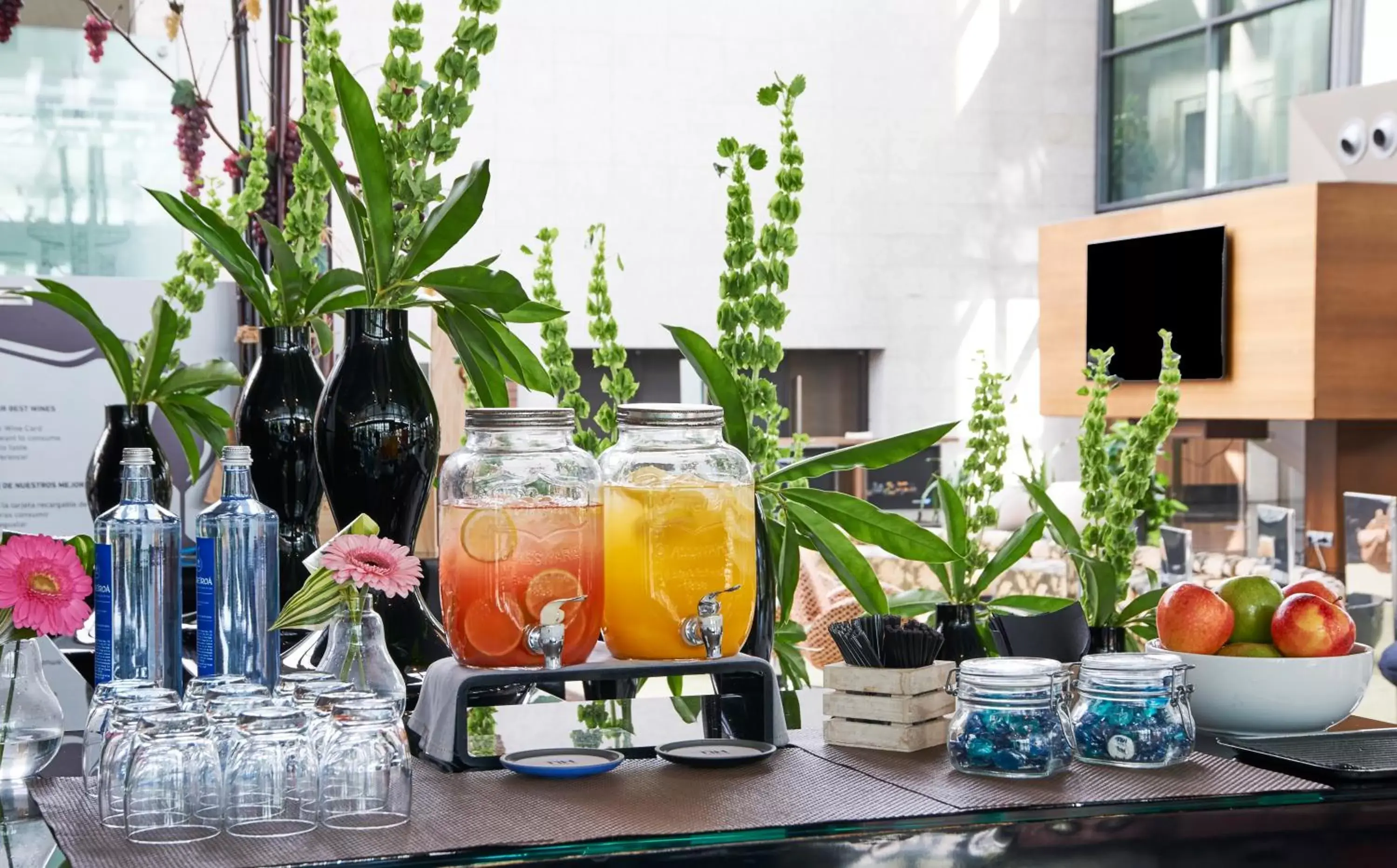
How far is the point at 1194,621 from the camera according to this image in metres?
1.39

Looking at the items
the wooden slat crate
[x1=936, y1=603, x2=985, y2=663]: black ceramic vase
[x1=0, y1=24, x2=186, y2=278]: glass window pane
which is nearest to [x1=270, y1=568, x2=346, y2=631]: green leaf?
the wooden slat crate

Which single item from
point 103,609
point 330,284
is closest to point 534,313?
point 330,284

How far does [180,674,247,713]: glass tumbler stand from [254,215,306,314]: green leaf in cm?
55

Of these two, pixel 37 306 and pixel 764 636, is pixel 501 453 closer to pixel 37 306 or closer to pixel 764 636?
pixel 764 636

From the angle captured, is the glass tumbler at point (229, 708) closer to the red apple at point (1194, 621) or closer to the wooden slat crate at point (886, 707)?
the wooden slat crate at point (886, 707)

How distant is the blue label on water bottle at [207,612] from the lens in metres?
1.27

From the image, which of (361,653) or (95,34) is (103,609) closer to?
(361,653)

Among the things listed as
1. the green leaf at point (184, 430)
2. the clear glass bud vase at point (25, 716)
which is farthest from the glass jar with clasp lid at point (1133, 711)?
the green leaf at point (184, 430)

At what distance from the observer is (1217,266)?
835 centimetres

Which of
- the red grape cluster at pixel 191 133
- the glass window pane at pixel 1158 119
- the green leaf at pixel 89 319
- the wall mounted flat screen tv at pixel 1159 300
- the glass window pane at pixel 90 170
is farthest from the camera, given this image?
the glass window pane at pixel 1158 119

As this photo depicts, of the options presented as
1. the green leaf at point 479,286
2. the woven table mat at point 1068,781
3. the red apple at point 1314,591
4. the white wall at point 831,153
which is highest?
the white wall at point 831,153

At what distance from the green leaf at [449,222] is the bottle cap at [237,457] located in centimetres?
29

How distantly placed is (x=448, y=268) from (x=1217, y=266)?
749 cm

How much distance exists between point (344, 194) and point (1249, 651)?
923 mm
